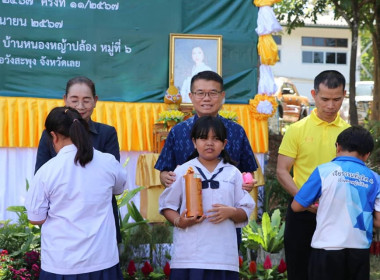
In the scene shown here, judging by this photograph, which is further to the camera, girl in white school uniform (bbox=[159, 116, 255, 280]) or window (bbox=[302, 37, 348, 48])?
window (bbox=[302, 37, 348, 48])

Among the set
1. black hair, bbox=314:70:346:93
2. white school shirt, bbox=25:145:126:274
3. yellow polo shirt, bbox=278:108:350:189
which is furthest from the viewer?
yellow polo shirt, bbox=278:108:350:189

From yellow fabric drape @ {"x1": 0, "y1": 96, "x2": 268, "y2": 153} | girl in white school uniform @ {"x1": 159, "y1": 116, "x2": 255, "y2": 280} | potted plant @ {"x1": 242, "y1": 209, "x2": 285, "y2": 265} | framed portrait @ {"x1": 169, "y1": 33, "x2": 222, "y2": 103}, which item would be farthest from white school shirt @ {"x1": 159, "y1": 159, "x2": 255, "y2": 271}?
framed portrait @ {"x1": 169, "y1": 33, "x2": 222, "y2": 103}

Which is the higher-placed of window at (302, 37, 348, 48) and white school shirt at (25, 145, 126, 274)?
window at (302, 37, 348, 48)

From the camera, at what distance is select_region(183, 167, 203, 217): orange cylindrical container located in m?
3.44

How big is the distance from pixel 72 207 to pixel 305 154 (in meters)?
1.66

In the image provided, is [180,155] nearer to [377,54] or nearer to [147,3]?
[147,3]

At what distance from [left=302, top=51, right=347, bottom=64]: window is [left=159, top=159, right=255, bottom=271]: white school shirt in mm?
31748

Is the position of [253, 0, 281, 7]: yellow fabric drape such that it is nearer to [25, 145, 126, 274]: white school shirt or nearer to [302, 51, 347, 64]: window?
[25, 145, 126, 274]: white school shirt

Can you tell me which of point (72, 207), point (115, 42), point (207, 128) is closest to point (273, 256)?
point (207, 128)

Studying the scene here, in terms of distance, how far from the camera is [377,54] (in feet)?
43.3

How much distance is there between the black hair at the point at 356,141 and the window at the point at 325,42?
3149 centimetres

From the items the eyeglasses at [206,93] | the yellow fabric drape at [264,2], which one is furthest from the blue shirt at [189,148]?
the yellow fabric drape at [264,2]

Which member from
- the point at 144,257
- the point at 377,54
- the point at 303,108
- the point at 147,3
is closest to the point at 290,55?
the point at 303,108

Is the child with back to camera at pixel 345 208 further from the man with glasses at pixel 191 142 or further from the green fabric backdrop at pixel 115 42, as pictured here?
the green fabric backdrop at pixel 115 42
